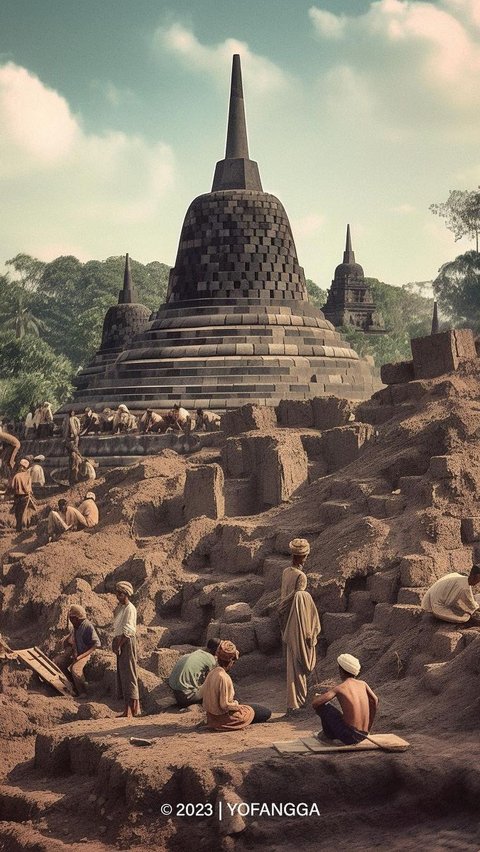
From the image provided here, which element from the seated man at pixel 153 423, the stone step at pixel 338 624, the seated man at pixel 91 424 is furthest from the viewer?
the seated man at pixel 91 424

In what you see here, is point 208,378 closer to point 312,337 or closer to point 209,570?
point 312,337

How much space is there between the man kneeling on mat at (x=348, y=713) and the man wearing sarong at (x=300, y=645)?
5.52 ft

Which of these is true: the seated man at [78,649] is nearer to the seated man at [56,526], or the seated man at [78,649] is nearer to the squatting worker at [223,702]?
the squatting worker at [223,702]

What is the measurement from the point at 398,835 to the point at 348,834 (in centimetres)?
32

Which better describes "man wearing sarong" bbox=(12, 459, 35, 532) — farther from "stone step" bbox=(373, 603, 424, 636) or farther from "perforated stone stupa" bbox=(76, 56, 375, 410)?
"stone step" bbox=(373, 603, 424, 636)

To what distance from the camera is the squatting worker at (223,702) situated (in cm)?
929

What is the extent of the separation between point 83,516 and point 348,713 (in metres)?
8.63

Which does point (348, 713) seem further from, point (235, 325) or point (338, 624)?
point (235, 325)

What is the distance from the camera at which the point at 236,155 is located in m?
28.8

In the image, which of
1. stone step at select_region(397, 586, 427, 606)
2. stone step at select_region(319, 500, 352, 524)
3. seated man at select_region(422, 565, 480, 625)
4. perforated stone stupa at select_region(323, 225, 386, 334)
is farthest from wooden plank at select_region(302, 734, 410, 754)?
perforated stone stupa at select_region(323, 225, 386, 334)

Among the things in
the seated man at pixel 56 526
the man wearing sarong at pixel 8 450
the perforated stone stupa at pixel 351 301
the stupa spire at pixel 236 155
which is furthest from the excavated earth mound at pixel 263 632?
the perforated stone stupa at pixel 351 301

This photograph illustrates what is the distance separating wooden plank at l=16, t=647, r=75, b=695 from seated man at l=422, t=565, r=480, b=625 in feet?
13.2

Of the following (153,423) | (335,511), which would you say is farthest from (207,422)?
(335,511)

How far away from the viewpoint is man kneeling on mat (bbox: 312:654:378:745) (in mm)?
8320
